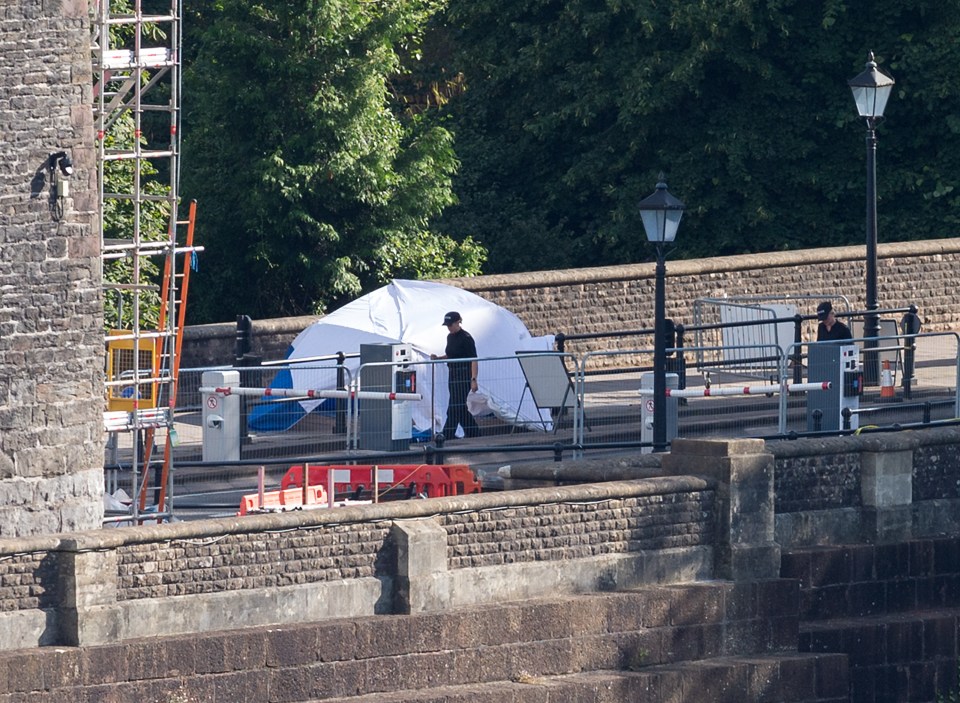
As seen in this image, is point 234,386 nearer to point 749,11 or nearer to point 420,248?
point 420,248

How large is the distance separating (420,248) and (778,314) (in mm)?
6596

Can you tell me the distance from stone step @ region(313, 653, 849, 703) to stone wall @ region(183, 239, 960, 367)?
358 inches

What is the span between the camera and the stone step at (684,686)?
578 inches

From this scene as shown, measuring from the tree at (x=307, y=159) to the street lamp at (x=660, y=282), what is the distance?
9.98 m

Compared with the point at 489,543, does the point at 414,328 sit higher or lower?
higher

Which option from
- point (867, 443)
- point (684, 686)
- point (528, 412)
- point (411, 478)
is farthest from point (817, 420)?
point (684, 686)

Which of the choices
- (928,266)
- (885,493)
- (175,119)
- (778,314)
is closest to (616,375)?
(778,314)

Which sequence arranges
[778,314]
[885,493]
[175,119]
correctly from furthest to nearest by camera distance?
[778,314]
[885,493]
[175,119]

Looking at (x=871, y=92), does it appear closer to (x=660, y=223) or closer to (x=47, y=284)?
(x=660, y=223)

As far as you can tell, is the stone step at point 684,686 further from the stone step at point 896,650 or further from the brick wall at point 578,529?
the brick wall at point 578,529

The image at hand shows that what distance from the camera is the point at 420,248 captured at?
97.5 ft

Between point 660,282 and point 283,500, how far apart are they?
3762mm

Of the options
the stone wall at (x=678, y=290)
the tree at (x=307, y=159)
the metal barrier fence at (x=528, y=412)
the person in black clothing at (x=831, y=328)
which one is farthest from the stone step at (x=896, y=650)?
the tree at (x=307, y=159)

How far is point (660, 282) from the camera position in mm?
18625
